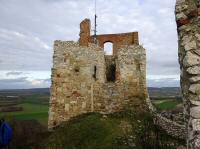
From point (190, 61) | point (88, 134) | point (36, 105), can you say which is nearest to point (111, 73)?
point (88, 134)

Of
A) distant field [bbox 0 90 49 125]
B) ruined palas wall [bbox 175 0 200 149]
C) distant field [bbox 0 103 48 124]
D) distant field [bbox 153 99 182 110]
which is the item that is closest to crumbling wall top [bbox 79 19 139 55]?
ruined palas wall [bbox 175 0 200 149]

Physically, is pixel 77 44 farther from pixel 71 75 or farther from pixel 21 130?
pixel 21 130

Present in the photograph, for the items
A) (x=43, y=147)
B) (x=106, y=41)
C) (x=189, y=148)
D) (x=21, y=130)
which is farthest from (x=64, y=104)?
(x=21, y=130)

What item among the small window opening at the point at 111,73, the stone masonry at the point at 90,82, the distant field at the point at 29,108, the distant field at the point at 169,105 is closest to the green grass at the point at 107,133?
the stone masonry at the point at 90,82

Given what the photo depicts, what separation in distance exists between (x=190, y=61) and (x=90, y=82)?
946cm

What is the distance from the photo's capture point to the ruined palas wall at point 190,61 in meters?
Result: 4.27

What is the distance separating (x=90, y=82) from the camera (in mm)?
13688

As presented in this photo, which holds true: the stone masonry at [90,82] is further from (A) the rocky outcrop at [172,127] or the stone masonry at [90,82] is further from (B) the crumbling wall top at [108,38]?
(A) the rocky outcrop at [172,127]

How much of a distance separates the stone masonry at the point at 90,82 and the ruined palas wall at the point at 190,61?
8.92m

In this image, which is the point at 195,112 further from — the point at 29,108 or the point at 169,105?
the point at 29,108

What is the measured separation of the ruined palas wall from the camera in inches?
168

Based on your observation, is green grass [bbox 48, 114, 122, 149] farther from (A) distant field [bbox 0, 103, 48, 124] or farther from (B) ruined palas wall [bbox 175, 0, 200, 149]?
(A) distant field [bbox 0, 103, 48, 124]

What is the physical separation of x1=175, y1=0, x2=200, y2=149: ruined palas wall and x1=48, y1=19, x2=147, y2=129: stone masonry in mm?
8916

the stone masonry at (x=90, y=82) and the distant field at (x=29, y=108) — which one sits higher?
the stone masonry at (x=90, y=82)
